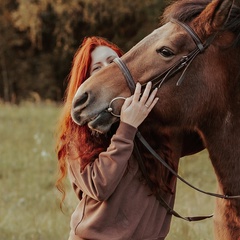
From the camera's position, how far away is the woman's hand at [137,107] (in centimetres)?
344

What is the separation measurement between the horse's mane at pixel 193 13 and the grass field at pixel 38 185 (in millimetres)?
2314

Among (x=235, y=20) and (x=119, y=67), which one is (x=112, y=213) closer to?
(x=119, y=67)

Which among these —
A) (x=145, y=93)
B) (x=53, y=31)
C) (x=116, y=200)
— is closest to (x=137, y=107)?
(x=145, y=93)

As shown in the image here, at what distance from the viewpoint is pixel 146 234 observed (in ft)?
11.9

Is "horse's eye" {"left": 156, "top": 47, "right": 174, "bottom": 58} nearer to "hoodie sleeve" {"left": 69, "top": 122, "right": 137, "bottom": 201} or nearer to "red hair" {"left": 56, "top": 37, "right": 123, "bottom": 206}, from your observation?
"hoodie sleeve" {"left": 69, "top": 122, "right": 137, "bottom": 201}

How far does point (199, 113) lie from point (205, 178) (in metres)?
5.56

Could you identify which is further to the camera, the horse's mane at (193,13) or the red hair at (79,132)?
the red hair at (79,132)

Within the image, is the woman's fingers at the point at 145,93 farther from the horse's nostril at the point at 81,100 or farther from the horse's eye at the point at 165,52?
the horse's nostril at the point at 81,100

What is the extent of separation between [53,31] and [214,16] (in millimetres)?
14969

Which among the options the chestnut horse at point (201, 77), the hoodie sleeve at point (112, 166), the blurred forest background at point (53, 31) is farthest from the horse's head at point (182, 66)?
the blurred forest background at point (53, 31)

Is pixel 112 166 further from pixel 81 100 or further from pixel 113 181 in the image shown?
pixel 81 100

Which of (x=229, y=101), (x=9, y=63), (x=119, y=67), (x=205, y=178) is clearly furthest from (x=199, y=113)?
(x=9, y=63)

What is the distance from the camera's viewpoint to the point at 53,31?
18.1 metres

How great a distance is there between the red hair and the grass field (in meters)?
1.91
